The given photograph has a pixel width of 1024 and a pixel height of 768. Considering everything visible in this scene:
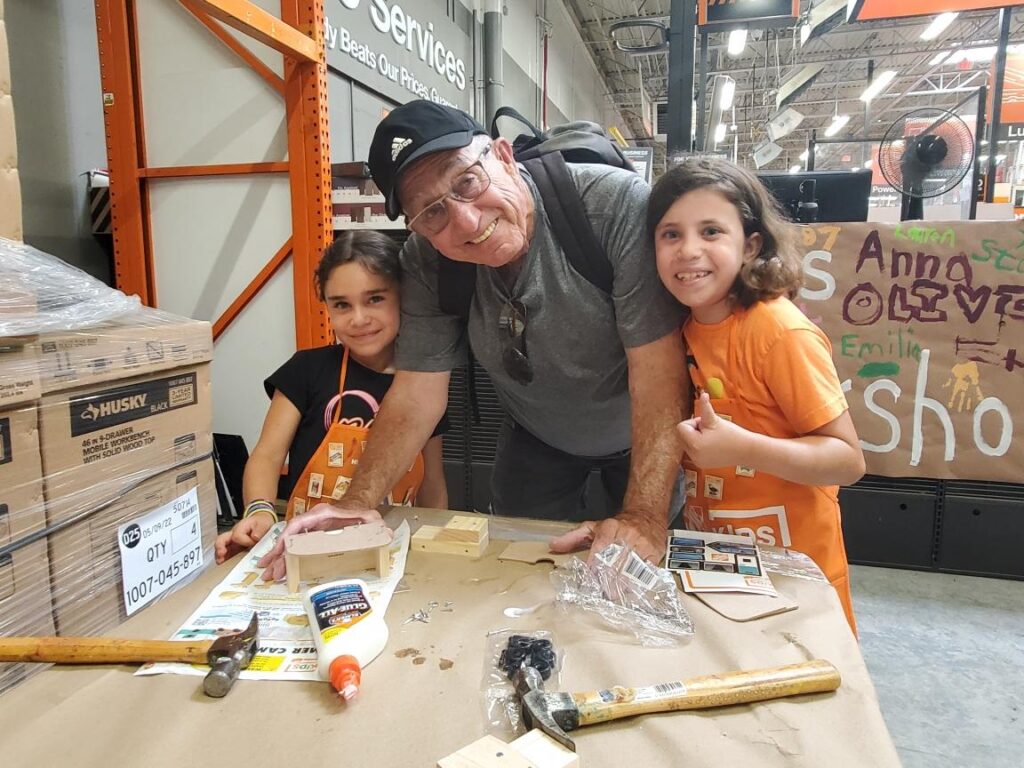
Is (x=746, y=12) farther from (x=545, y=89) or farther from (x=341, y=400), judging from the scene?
(x=545, y=89)

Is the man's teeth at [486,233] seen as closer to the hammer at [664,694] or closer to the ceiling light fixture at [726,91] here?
the hammer at [664,694]

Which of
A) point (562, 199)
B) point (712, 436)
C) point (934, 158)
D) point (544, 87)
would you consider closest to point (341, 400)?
point (562, 199)

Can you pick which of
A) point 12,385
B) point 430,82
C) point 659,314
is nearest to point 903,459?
point 659,314

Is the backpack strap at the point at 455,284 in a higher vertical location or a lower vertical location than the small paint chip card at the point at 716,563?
higher

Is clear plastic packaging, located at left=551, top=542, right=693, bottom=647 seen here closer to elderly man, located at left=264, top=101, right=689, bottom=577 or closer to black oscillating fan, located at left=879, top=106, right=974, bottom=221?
elderly man, located at left=264, top=101, right=689, bottom=577

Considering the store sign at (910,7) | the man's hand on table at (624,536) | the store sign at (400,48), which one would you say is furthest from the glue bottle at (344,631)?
the store sign at (910,7)

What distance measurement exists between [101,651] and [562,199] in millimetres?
1019

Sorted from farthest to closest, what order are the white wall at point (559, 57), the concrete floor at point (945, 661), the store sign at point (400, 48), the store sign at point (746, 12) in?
the white wall at point (559, 57) → the store sign at point (400, 48) → the store sign at point (746, 12) → the concrete floor at point (945, 661)

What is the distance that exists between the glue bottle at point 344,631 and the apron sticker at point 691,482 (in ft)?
2.16

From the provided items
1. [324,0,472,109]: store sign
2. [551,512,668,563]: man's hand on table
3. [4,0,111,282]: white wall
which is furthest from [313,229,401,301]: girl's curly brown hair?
[324,0,472,109]: store sign

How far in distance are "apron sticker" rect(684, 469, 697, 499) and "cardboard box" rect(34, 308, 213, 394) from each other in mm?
1004

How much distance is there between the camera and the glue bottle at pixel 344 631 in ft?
2.40

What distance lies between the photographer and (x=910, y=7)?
12.5 feet

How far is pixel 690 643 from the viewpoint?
82 cm
